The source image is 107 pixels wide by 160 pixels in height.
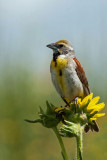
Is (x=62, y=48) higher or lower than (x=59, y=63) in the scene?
higher

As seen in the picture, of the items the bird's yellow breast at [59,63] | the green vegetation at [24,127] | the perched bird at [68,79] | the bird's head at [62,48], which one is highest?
the bird's head at [62,48]

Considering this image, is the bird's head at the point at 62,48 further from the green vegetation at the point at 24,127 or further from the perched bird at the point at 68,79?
the green vegetation at the point at 24,127

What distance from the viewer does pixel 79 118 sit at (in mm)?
3291

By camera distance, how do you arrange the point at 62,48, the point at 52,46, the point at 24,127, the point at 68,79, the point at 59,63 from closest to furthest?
the point at 68,79, the point at 59,63, the point at 52,46, the point at 62,48, the point at 24,127

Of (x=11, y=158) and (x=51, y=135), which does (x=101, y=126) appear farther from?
(x=11, y=158)

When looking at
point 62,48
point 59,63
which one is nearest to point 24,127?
point 62,48

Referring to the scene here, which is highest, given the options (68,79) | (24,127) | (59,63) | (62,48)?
(62,48)

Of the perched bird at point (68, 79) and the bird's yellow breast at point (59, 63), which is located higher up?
the bird's yellow breast at point (59, 63)

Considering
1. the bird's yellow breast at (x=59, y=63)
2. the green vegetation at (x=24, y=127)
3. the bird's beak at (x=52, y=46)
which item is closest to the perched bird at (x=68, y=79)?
the bird's yellow breast at (x=59, y=63)

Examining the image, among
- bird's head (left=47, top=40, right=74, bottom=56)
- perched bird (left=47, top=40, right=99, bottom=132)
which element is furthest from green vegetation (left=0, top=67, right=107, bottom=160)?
perched bird (left=47, top=40, right=99, bottom=132)

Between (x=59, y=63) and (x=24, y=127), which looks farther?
(x=24, y=127)

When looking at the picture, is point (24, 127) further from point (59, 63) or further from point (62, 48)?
point (59, 63)

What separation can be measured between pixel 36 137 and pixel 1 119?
67 cm

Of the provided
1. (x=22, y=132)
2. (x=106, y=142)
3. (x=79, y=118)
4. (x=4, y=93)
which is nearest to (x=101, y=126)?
(x=106, y=142)
